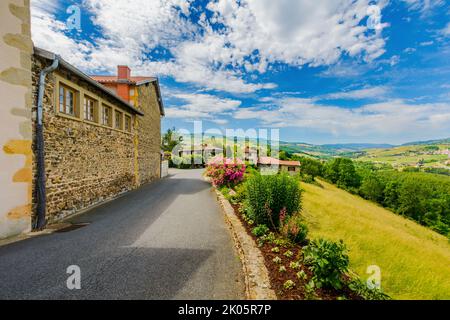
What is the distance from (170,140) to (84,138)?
3763 cm

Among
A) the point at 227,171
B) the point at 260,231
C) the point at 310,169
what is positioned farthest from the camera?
the point at 310,169

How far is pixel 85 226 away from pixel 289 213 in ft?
20.3

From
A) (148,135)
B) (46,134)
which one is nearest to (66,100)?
(46,134)

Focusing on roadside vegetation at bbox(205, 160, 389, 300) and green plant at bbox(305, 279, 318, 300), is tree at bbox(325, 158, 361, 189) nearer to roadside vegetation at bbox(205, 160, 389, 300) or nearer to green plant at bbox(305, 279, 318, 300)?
roadside vegetation at bbox(205, 160, 389, 300)

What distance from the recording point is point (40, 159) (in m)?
5.70

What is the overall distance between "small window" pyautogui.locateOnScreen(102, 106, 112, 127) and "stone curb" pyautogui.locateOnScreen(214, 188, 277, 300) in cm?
834

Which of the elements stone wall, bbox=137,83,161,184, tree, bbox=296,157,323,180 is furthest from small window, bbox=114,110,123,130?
tree, bbox=296,157,323,180

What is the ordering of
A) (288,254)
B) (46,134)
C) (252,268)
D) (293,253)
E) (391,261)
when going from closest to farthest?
(252,268) → (288,254) → (293,253) → (46,134) → (391,261)

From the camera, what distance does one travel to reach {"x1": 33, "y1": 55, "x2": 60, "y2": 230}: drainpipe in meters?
5.65

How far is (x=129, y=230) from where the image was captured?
568 centimetres

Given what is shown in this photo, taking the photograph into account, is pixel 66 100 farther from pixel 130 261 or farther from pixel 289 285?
pixel 289 285

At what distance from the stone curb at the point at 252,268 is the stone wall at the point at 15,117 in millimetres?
5765

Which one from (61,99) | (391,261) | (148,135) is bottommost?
(391,261)
